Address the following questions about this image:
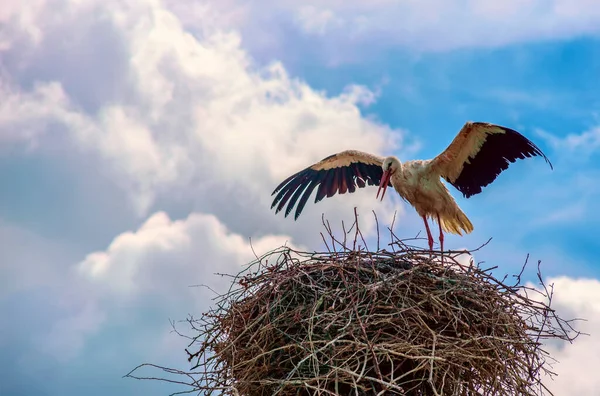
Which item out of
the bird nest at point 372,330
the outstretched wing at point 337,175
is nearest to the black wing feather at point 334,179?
the outstretched wing at point 337,175

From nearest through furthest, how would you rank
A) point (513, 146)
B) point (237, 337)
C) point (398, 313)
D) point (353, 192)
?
point (398, 313) < point (237, 337) < point (513, 146) < point (353, 192)

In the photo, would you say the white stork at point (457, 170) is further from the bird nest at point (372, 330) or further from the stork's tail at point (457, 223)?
the bird nest at point (372, 330)

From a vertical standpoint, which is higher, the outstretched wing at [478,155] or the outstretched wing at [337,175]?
the outstretched wing at [337,175]

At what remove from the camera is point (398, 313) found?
518 centimetres

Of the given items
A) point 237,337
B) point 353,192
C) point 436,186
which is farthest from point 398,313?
point 353,192

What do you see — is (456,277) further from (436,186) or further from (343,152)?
(343,152)

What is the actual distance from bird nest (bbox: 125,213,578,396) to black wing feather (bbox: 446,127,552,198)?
2.44 m

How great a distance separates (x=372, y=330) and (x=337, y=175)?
14.5ft

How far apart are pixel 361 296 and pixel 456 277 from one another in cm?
82

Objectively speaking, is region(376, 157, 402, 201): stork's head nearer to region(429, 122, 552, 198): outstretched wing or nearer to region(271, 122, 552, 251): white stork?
region(271, 122, 552, 251): white stork

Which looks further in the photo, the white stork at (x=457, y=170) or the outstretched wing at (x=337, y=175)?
the outstretched wing at (x=337, y=175)

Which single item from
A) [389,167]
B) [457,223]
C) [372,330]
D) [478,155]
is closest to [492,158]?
[478,155]

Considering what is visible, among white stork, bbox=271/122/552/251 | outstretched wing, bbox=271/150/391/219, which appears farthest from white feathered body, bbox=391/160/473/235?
outstretched wing, bbox=271/150/391/219

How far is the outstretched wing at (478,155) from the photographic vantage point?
7934mm
